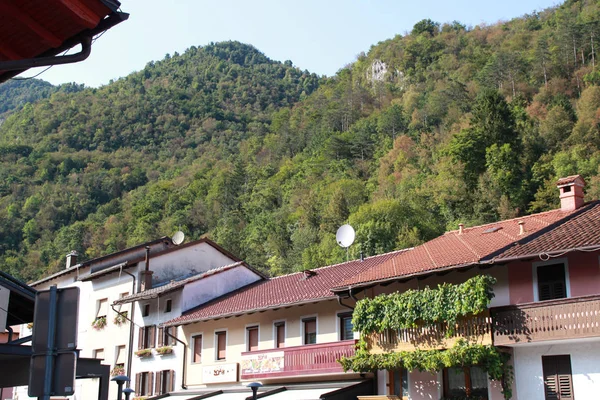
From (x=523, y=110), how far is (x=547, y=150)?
11201mm

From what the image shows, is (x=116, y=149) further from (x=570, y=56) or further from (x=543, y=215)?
(x=543, y=215)

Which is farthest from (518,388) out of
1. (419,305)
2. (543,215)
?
(543,215)

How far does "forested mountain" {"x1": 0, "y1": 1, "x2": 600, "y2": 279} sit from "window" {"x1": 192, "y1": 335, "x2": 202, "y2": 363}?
32.1 metres

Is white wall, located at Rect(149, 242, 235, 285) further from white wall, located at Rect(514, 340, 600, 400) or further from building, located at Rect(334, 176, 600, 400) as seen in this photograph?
white wall, located at Rect(514, 340, 600, 400)

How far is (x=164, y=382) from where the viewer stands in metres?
33.8

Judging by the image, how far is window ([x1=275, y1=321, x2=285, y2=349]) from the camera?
94.4ft

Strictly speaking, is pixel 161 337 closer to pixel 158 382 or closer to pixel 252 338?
pixel 158 382

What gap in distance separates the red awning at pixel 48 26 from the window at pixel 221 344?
25.7 metres

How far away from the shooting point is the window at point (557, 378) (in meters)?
19.9

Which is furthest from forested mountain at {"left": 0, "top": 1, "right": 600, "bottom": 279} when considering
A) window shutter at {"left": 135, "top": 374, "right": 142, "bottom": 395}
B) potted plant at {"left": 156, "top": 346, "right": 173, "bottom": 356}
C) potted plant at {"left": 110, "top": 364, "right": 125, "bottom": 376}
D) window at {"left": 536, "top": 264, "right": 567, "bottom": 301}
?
window at {"left": 536, "top": 264, "right": 567, "bottom": 301}

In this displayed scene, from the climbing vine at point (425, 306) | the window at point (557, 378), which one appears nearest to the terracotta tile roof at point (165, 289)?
the climbing vine at point (425, 306)

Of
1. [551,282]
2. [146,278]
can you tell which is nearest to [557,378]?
[551,282]

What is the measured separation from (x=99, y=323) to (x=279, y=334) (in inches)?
581

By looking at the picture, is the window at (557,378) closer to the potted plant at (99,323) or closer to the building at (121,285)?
the building at (121,285)
